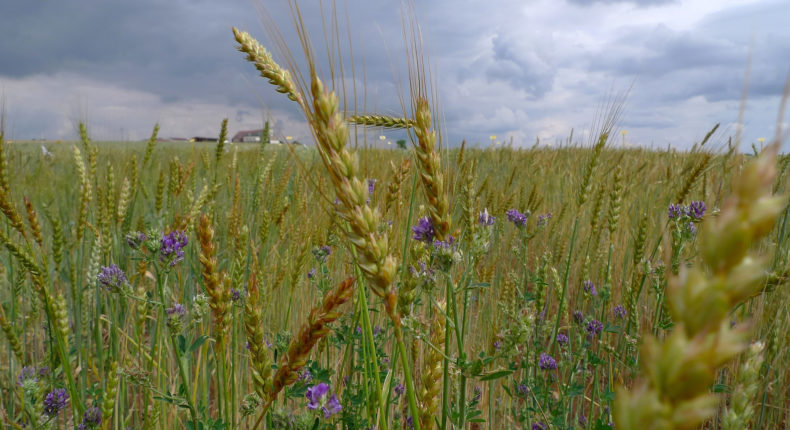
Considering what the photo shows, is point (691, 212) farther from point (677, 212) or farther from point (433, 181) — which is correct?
point (433, 181)

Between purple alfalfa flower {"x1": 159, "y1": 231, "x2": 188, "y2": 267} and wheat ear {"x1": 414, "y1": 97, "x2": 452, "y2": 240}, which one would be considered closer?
wheat ear {"x1": 414, "y1": 97, "x2": 452, "y2": 240}

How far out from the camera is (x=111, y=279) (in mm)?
1500

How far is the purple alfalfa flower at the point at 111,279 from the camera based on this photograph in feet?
4.78

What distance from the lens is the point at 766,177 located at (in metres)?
0.31

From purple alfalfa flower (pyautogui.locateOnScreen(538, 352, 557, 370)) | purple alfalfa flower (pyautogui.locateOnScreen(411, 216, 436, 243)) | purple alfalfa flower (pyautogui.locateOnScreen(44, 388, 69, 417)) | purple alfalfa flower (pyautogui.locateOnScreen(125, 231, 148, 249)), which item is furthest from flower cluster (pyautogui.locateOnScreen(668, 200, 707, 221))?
purple alfalfa flower (pyautogui.locateOnScreen(44, 388, 69, 417))

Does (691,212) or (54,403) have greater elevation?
(691,212)

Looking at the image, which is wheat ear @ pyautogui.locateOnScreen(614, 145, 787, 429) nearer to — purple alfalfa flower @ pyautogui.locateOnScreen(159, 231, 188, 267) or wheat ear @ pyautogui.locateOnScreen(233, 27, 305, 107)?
wheat ear @ pyautogui.locateOnScreen(233, 27, 305, 107)

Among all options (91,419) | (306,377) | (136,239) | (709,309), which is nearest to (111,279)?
(136,239)

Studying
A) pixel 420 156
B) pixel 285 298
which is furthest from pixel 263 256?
pixel 420 156

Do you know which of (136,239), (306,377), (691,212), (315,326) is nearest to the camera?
(315,326)

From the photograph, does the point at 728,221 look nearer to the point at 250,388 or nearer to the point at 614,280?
the point at 250,388

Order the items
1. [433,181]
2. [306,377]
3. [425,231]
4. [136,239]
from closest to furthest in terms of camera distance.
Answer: [433,181] → [425,231] → [306,377] → [136,239]

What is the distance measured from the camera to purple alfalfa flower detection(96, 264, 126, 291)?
146 centimetres

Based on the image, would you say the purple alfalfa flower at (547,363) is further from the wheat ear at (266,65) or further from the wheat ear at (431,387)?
the wheat ear at (266,65)
